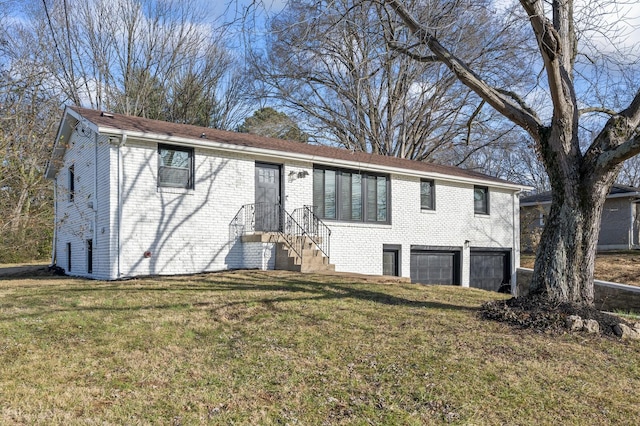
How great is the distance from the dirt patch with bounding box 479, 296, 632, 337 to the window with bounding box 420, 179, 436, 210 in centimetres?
1064

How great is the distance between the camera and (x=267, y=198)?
14.8 metres

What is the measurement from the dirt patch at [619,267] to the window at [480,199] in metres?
4.90

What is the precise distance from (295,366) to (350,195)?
11.1m

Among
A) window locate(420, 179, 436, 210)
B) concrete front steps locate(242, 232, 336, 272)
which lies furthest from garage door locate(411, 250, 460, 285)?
concrete front steps locate(242, 232, 336, 272)

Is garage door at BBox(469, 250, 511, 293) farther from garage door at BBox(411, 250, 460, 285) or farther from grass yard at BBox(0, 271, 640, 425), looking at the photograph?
grass yard at BBox(0, 271, 640, 425)

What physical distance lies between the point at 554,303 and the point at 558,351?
1385 mm

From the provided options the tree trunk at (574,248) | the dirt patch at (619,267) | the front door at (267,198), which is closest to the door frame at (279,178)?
the front door at (267,198)

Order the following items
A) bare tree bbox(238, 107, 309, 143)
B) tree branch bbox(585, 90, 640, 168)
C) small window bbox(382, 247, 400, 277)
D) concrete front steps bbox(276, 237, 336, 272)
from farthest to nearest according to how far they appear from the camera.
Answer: bare tree bbox(238, 107, 309, 143), small window bbox(382, 247, 400, 277), concrete front steps bbox(276, 237, 336, 272), tree branch bbox(585, 90, 640, 168)

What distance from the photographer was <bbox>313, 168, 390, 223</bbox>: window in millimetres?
15852

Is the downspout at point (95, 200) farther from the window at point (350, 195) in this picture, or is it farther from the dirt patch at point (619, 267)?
the dirt patch at point (619, 267)

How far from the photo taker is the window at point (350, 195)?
15.9 metres

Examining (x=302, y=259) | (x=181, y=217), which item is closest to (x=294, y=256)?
(x=302, y=259)

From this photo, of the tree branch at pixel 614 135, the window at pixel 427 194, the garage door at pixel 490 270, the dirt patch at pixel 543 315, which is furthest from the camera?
the garage door at pixel 490 270

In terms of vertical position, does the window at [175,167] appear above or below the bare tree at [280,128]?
below
